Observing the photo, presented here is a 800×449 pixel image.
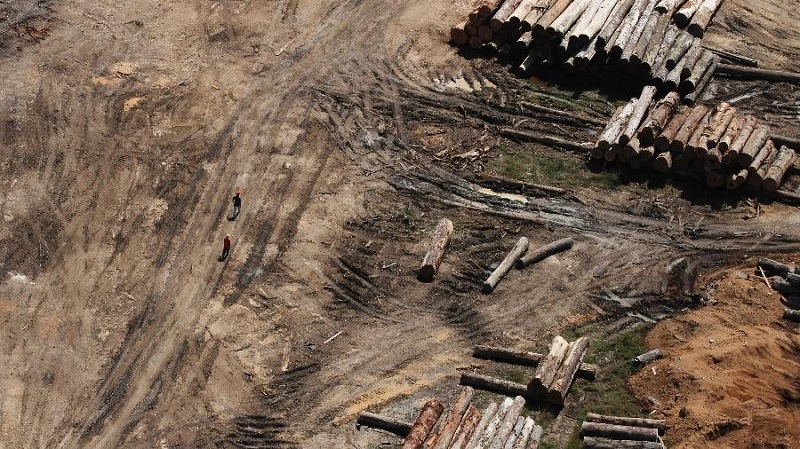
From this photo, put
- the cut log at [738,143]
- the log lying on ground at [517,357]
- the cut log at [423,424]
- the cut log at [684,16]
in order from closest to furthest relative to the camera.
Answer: the cut log at [423,424] < the log lying on ground at [517,357] < the cut log at [738,143] < the cut log at [684,16]

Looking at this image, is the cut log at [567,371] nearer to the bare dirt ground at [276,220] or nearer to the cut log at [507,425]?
the cut log at [507,425]

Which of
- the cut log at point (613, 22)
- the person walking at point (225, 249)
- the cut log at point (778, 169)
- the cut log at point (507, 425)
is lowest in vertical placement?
the person walking at point (225, 249)

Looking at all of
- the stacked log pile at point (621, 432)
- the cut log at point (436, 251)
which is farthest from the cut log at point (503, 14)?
the stacked log pile at point (621, 432)

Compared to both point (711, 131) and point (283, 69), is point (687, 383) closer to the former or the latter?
point (711, 131)

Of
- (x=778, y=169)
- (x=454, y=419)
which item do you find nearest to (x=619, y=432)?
(x=454, y=419)

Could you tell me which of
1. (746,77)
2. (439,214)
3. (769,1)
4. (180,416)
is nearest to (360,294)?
(439,214)
